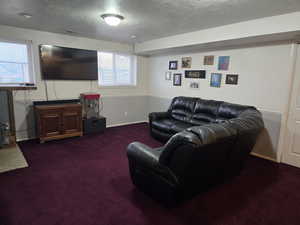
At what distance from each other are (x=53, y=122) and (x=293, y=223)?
419cm

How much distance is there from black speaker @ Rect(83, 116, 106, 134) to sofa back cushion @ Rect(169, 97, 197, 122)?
5.81 feet

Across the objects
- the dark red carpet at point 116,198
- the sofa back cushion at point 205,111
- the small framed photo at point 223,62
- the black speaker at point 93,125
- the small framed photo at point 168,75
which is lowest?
the dark red carpet at point 116,198

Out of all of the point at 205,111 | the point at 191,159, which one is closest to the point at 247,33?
the point at 205,111

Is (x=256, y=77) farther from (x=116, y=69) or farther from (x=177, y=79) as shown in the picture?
(x=116, y=69)

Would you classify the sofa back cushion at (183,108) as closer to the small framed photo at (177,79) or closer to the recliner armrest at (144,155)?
the small framed photo at (177,79)

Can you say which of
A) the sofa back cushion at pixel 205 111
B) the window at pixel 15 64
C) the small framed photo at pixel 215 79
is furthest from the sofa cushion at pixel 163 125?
the window at pixel 15 64

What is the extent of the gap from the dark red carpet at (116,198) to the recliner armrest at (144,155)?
48 centimetres

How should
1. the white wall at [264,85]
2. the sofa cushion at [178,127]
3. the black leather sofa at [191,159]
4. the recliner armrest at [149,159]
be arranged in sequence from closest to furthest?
the black leather sofa at [191,159] < the recliner armrest at [149,159] < the white wall at [264,85] < the sofa cushion at [178,127]

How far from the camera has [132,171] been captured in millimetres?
2398

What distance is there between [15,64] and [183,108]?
373cm

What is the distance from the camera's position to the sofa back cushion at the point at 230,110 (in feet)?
11.5

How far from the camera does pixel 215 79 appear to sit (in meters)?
4.21

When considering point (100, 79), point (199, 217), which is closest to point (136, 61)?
point (100, 79)

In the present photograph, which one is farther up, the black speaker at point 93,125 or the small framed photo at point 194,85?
the small framed photo at point 194,85
